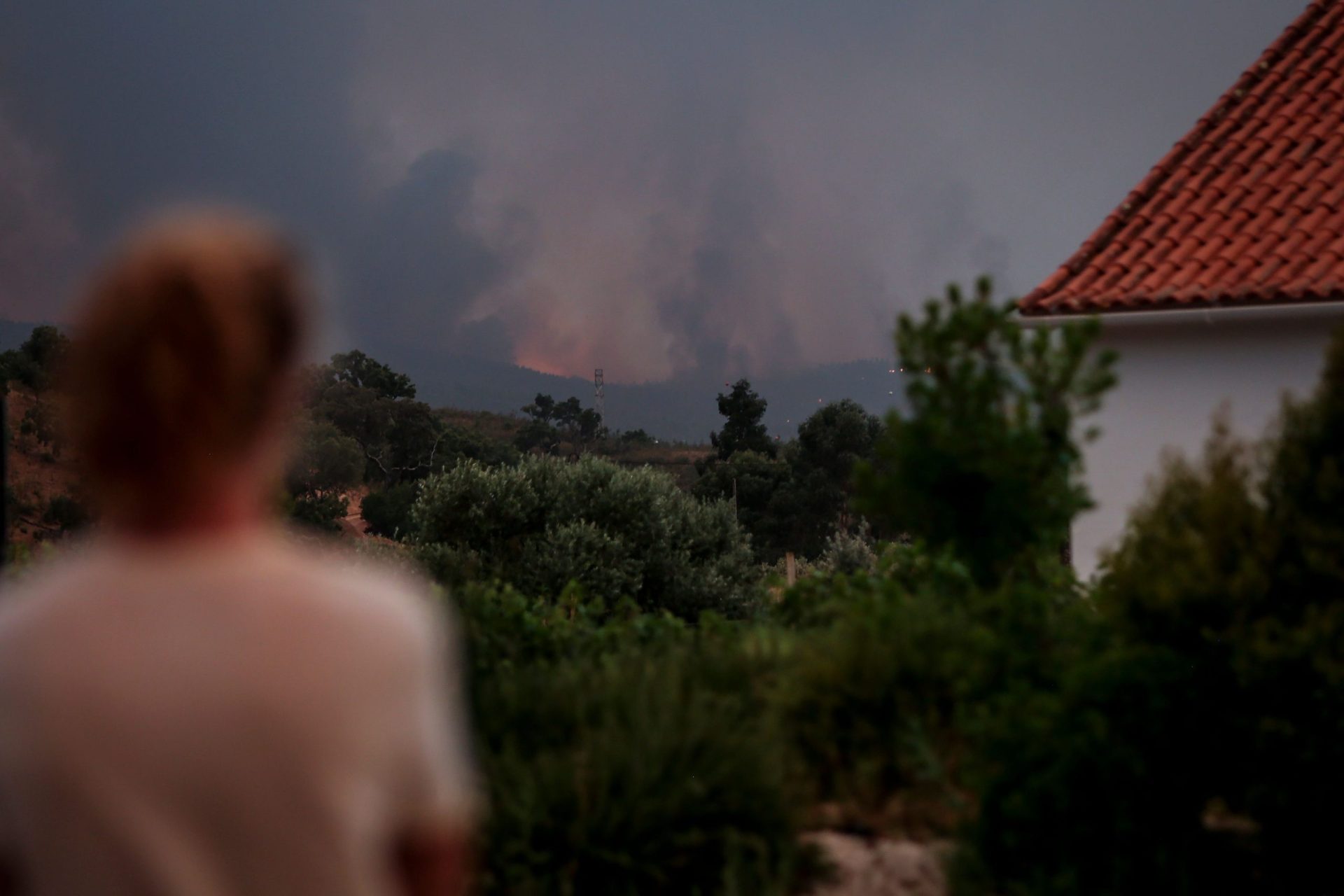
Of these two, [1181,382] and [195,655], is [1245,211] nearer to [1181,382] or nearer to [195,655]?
[1181,382]

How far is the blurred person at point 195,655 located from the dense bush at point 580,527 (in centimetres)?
1698

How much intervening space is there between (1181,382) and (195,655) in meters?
10.2

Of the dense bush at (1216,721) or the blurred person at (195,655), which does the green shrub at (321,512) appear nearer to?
the dense bush at (1216,721)

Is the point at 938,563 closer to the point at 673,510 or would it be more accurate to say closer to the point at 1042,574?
the point at 1042,574

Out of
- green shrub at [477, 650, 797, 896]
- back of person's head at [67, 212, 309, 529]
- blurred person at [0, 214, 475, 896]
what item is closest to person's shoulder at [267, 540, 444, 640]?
blurred person at [0, 214, 475, 896]

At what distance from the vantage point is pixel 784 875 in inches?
151

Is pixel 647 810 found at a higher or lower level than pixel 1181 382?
lower

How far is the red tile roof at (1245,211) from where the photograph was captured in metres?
9.67

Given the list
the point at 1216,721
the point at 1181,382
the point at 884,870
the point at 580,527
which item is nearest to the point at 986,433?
the point at 1216,721

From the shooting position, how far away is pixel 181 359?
1295 mm

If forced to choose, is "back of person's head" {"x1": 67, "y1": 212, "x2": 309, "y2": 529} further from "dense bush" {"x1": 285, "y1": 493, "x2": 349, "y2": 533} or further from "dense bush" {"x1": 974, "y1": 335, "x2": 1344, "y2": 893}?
"dense bush" {"x1": 285, "y1": 493, "x2": 349, "y2": 533}

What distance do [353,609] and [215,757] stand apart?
0.70 feet

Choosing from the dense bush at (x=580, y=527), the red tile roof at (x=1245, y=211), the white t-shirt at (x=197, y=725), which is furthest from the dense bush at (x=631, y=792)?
the dense bush at (x=580, y=527)

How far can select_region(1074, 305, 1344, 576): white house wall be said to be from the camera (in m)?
9.57
